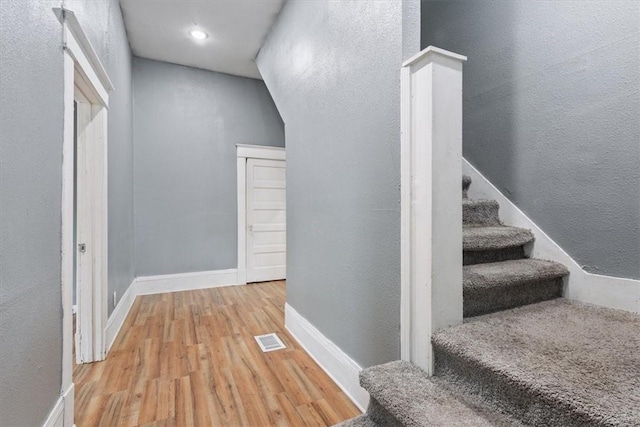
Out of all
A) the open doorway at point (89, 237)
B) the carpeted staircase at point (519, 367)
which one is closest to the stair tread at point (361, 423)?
the carpeted staircase at point (519, 367)

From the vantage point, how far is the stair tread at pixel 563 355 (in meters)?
0.81

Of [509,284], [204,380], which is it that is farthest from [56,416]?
[509,284]

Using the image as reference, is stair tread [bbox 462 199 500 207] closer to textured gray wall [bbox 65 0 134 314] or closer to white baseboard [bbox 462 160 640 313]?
white baseboard [bbox 462 160 640 313]

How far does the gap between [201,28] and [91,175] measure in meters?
2.01

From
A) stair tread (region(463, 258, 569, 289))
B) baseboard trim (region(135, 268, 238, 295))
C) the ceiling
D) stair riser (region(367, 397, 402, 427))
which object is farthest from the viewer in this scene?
baseboard trim (region(135, 268, 238, 295))

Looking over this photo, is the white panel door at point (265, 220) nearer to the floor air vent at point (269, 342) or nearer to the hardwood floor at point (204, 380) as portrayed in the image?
the hardwood floor at point (204, 380)

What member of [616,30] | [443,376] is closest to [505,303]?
[443,376]

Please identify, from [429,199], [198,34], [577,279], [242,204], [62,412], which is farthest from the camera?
[242,204]

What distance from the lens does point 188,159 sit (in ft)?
13.0

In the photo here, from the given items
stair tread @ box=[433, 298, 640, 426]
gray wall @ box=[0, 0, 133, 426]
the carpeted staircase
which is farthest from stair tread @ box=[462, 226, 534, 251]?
gray wall @ box=[0, 0, 133, 426]

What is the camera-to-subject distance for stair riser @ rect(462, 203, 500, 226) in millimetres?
2072

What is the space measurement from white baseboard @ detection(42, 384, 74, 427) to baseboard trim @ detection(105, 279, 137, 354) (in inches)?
35.1

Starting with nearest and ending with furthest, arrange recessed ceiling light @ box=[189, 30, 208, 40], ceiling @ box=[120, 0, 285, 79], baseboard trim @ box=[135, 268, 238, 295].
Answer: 1. ceiling @ box=[120, 0, 285, 79]
2. recessed ceiling light @ box=[189, 30, 208, 40]
3. baseboard trim @ box=[135, 268, 238, 295]

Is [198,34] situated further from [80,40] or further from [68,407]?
[68,407]
